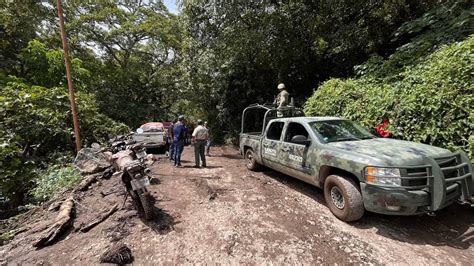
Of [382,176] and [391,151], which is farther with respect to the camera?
[391,151]

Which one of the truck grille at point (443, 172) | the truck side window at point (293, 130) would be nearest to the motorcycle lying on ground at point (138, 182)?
the truck side window at point (293, 130)

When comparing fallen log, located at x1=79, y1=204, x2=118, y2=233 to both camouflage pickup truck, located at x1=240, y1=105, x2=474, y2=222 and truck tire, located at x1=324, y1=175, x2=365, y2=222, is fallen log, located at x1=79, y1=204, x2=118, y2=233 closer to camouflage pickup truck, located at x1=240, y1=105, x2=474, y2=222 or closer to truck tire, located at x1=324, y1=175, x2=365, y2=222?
camouflage pickup truck, located at x1=240, y1=105, x2=474, y2=222

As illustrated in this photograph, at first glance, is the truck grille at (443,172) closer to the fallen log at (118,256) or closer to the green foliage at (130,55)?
the fallen log at (118,256)

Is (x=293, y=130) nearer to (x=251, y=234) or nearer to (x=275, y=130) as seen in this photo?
(x=275, y=130)

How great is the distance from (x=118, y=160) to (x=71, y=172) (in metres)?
2.86

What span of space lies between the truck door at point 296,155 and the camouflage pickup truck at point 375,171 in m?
0.02

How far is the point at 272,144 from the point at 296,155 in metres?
1.01

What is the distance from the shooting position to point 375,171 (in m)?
3.40

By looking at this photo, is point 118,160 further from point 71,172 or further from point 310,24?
point 310,24

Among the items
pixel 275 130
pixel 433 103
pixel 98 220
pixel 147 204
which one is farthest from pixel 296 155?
pixel 98 220

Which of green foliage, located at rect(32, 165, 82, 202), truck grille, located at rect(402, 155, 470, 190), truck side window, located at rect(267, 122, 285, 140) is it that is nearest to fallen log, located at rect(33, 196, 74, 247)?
green foliage, located at rect(32, 165, 82, 202)

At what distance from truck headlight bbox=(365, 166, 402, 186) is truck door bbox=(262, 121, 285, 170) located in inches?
90.3

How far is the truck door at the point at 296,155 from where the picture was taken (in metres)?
4.67

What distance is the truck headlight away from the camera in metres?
3.28
